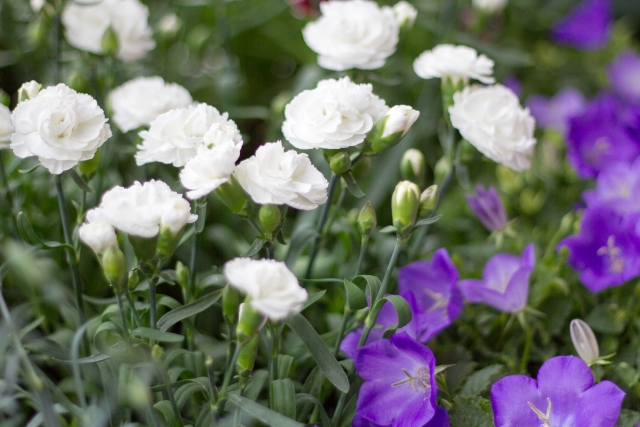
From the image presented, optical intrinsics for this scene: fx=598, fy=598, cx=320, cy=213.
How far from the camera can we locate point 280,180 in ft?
1.58

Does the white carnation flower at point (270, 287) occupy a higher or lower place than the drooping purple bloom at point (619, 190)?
higher

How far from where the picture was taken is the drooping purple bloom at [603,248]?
71 cm

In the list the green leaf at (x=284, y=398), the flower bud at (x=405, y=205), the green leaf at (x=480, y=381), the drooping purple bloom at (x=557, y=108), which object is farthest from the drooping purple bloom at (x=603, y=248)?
the drooping purple bloom at (x=557, y=108)

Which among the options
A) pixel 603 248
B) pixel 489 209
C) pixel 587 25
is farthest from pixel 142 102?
pixel 587 25

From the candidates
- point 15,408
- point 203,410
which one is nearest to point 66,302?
point 15,408

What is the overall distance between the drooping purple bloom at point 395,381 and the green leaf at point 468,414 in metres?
0.03

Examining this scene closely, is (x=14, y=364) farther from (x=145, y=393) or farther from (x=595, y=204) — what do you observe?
(x=595, y=204)

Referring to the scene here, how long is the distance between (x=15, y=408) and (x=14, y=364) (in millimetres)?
185

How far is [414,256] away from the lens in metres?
0.80

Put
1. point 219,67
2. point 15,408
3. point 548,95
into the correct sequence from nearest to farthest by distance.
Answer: point 15,408, point 219,67, point 548,95

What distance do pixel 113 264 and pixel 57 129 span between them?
128mm

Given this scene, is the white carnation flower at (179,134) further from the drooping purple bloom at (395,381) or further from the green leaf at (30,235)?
the drooping purple bloom at (395,381)

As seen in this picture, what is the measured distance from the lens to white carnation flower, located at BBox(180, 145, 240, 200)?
18.1 inches

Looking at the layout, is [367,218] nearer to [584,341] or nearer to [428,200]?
[428,200]
